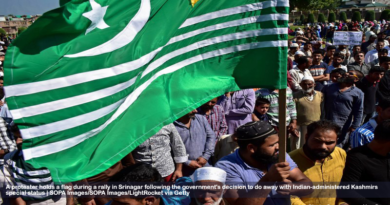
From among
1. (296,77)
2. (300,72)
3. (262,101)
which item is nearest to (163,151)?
(262,101)

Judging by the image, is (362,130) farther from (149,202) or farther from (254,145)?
(149,202)

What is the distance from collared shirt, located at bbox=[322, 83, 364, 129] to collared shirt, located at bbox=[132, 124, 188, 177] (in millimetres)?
3431

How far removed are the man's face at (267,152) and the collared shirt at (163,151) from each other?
55.9 inches

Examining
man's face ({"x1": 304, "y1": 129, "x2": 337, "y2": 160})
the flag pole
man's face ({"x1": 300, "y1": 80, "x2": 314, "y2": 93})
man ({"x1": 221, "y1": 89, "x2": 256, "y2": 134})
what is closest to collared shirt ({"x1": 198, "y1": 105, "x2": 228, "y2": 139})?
man ({"x1": 221, "y1": 89, "x2": 256, "y2": 134})

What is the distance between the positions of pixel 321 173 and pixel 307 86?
3.17 m

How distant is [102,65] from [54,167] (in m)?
0.76

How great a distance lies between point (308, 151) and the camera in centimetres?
356

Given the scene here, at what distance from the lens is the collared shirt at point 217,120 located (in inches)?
202

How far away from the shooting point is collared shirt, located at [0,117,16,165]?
188 inches

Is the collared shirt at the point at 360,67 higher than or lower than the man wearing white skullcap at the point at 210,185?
lower

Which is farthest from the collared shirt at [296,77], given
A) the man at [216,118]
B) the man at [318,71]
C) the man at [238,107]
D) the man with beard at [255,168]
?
the man with beard at [255,168]

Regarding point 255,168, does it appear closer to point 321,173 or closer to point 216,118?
point 321,173

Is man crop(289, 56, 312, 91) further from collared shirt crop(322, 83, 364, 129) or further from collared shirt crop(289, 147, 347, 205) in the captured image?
collared shirt crop(289, 147, 347, 205)

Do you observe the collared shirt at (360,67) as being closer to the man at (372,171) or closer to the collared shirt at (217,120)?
the collared shirt at (217,120)
